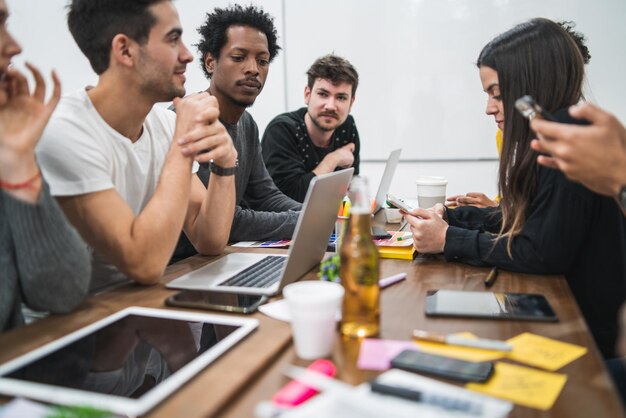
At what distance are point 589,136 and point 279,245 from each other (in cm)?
88

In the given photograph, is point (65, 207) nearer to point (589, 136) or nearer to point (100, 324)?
point (100, 324)

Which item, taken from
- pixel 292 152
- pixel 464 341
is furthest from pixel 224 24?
pixel 464 341

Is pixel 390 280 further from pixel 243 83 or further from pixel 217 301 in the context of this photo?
pixel 243 83

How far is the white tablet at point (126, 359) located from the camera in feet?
2.01

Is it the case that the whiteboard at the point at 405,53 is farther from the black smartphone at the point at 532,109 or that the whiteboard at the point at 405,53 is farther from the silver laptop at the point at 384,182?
the black smartphone at the point at 532,109

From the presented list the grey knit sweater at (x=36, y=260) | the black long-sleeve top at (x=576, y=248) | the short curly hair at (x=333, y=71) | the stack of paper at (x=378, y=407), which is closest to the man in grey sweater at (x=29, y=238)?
the grey knit sweater at (x=36, y=260)

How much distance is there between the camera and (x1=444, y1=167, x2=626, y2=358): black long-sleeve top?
1106mm

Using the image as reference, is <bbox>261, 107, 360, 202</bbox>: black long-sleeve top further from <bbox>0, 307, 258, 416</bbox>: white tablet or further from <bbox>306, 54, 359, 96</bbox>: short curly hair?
<bbox>0, 307, 258, 416</bbox>: white tablet

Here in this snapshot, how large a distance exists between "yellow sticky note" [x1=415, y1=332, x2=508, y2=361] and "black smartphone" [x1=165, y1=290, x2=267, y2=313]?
32 cm

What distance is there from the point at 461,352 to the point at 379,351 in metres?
0.12

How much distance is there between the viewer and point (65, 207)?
1122 millimetres

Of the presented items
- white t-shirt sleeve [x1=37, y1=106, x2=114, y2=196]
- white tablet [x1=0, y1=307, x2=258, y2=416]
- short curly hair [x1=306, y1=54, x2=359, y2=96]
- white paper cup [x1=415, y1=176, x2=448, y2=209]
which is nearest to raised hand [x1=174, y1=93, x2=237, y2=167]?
white t-shirt sleeve [x1=37, y1=106, x2=114, y2=196]

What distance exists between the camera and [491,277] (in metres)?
1.11

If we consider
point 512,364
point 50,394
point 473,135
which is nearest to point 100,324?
point 50,394
